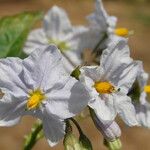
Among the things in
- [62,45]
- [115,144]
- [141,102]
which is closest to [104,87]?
[115,144]

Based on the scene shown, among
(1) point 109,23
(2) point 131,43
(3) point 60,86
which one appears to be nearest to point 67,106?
(3) point 60,86

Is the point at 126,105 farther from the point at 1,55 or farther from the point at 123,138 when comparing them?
the point at 123,138

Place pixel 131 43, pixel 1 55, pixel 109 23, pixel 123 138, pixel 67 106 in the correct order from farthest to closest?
1. pixel 131 43
2. pixel 123 138
3. pixel 109 23
4. pixel 1 55
5. pixel 67 106

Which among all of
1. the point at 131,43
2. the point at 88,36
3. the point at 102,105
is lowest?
the point at 131,43

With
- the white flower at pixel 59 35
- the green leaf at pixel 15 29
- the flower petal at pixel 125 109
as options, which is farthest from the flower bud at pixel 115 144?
the white flower at pixel 59 35

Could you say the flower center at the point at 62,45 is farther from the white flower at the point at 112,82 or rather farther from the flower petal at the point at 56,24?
the white flower at the point at 112,82

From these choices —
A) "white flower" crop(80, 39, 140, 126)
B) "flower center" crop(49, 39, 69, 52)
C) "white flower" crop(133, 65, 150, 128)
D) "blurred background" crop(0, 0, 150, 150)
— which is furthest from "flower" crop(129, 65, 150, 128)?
"blurred background" crop(0, 0, 150, 150)

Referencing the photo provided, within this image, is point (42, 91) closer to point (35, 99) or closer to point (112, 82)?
point (35, 99)
